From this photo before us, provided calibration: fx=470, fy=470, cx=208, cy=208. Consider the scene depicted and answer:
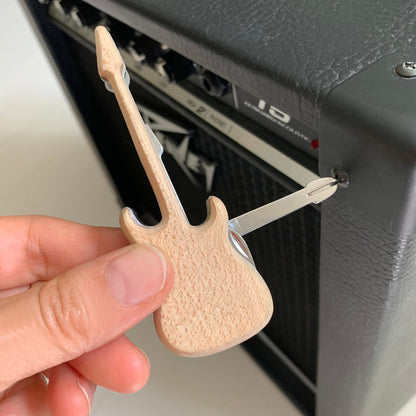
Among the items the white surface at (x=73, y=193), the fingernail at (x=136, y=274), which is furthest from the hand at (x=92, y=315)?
the white surface at (x=73, y=193)

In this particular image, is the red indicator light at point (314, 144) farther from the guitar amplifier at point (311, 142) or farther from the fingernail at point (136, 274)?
the fingernail at point (136, 274)

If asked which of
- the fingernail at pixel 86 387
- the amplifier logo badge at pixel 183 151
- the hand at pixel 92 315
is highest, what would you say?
the hand at pixel 92 315

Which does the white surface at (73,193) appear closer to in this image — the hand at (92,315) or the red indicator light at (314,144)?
the hand at (92,315)

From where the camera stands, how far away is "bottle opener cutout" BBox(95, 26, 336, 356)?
28cm

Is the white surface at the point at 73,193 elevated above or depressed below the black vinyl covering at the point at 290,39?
below

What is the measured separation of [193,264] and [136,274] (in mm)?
38

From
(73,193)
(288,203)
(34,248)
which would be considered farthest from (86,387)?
(73,193)

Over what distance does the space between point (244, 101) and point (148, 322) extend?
0.56 m

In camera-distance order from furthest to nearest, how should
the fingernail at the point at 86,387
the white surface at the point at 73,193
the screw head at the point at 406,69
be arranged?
1. the white surface at the point at 73,193
2. the fingernail at the point at 86,387
3. the screw head at the point at 406,69

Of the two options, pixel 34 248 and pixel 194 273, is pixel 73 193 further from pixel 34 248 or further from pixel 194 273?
pixel 194 273

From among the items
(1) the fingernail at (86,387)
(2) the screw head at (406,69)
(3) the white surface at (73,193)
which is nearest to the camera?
(2) the screw head at (406,69)

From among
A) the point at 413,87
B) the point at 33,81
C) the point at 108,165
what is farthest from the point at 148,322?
the point at 33,81

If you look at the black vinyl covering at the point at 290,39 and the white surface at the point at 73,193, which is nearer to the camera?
the black vinyl covering at the point at 290,39

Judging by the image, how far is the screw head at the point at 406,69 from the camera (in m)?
0.26
